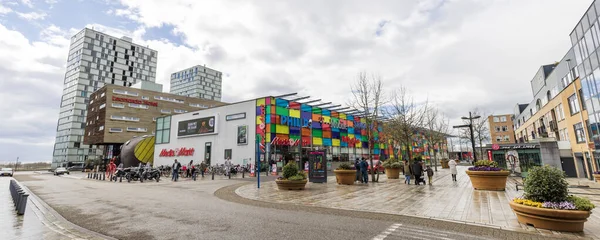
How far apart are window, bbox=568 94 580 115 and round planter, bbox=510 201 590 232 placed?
2876 cm

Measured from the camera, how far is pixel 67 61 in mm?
96188

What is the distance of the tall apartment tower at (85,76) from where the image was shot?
3351 inches

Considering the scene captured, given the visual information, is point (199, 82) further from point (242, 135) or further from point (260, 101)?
point (260, 101)

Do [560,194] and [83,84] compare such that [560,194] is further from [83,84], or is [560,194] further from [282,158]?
[83,84]

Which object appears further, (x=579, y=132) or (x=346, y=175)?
(x=579, y=132)

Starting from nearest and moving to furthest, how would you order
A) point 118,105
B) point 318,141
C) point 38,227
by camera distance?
1. point 38,227
2. point 318,141
3. point 118,105

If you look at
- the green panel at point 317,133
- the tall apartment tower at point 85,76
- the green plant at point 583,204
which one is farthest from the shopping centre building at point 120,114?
the green plant at point 583,204

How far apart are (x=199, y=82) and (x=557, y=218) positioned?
5313 inches

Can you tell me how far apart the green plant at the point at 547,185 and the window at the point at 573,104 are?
2820 cm

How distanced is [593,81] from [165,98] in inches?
3083

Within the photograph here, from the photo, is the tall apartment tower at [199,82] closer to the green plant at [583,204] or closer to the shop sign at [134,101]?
the shop sign at [134,101]

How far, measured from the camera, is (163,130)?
4700 cm

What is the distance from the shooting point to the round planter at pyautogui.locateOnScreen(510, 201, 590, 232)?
18.7 feet

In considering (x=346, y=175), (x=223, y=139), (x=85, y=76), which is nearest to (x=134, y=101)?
(x=85, y=76)
